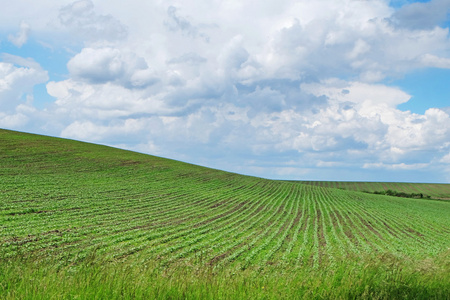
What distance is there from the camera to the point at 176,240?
776 inches

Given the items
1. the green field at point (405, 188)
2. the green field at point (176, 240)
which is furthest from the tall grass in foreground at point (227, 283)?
the green field at point (405, 188)

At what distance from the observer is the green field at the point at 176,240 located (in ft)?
21.4

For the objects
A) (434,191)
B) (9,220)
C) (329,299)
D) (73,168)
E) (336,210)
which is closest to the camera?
(329,299)

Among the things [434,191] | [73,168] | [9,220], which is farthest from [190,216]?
[434,191]

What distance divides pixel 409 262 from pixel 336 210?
3598 centimetres

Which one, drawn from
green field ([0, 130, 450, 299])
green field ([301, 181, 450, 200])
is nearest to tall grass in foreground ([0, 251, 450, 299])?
green field ([0, 130, 450, 299])

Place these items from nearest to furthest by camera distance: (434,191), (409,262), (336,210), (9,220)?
1. (409,262)
2. (9,220)
3. (336,210)
4. (434,191)

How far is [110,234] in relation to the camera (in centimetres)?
1991

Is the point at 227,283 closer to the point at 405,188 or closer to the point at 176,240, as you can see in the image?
the point at 176,240

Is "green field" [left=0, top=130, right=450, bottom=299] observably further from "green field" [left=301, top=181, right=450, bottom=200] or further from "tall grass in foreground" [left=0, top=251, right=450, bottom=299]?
"green field" [left=301, top=181, right=450, bottom=200]

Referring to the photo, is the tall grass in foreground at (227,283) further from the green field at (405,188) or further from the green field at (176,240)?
the green field at (405,188)

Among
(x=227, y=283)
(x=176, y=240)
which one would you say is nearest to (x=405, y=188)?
(x=176, y=240)

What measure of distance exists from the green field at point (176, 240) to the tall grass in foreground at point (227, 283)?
3cm

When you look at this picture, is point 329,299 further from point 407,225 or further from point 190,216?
point 407,225
